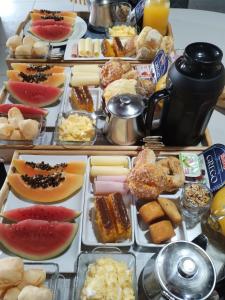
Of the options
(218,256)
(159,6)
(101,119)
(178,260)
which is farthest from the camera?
(159,6)

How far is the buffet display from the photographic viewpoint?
0.78m

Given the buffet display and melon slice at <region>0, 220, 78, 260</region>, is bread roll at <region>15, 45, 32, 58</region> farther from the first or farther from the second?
melon slice at <region>0, 220, 78, 260</region>

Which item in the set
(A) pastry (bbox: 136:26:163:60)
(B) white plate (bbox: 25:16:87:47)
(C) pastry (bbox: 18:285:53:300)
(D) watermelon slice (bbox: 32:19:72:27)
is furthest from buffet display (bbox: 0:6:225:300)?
(D) watermelon slice (bbox: 32:19:72:27)

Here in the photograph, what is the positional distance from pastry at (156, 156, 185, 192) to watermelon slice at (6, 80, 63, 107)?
616 millimetres

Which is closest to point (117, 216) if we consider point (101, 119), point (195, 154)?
point (195, 154)

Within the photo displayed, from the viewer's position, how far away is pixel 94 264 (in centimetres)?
83

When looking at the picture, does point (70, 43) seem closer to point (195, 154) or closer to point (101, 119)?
point (101, 119)

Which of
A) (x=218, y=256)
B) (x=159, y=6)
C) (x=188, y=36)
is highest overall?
(x=159, y=6)

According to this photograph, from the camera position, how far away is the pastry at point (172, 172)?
104 cm

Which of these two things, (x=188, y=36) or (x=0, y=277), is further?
(x=188, y=36)

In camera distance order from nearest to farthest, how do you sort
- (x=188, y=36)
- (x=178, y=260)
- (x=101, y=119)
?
(x=178, y=260) < (x=101, y=119) < (x=188, y=36)

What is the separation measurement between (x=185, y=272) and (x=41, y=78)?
3.75 feet

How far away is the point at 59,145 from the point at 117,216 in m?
0.42

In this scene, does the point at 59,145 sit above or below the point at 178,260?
below
